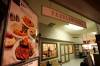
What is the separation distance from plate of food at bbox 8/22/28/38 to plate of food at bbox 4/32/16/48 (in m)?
0.05

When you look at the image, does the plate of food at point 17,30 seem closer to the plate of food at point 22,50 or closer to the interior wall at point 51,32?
the plate of food at point 22,50

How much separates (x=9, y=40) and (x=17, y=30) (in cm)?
19

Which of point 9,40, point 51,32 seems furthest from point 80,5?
point 9,40

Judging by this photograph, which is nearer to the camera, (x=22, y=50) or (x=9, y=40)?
(x=9, y=40)

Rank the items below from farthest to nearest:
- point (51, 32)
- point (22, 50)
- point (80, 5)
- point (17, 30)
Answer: point (51, 32) < point (80, 5) < point (22, 50) < point (17, 30)

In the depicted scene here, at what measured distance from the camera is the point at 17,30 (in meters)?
1.22

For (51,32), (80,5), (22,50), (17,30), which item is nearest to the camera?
(17,30)

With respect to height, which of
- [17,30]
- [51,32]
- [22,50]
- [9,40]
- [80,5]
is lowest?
[22,50]

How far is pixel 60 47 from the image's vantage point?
571 cm

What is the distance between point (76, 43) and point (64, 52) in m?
2.39

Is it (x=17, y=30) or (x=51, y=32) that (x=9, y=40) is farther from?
(x=51, y=32)

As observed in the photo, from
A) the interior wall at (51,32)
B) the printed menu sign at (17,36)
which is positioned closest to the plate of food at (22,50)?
the printed menu sign at (17,36)

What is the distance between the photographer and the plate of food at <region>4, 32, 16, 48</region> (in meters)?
1.00

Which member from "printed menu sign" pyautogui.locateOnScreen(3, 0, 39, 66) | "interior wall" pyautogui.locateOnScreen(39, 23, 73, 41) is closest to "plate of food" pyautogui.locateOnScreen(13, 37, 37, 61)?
"printed menu sign" pyautogui.locateOnScreen(3, 0, 39, 66)
